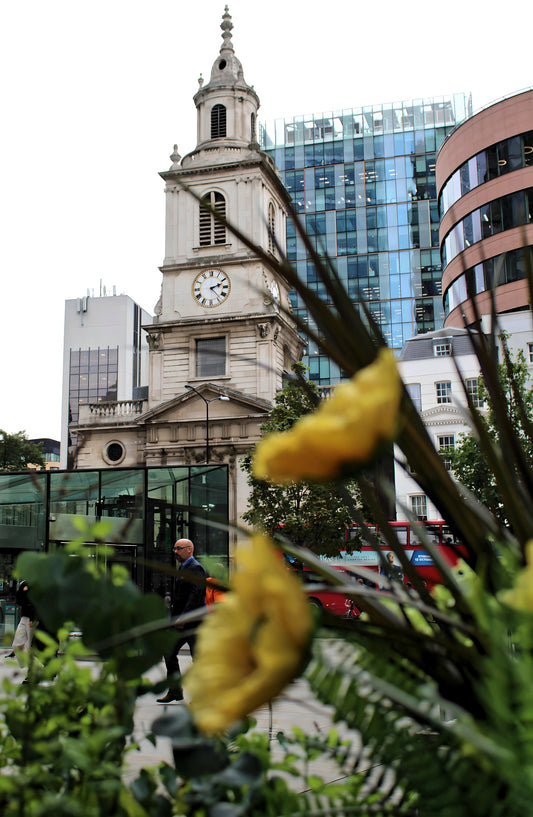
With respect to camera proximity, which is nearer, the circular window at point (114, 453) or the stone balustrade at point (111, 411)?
the circular window at point (114, 453)

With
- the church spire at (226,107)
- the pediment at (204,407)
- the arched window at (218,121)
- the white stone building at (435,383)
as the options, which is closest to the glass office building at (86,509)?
the white stone building at (435,383)

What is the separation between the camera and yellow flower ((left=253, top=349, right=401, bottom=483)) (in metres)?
0.71

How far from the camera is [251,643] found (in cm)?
77

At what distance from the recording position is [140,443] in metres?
42.9

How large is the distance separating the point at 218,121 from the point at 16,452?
26.4 metres

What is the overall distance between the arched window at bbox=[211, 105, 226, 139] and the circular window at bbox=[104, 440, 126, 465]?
1982 centimetres

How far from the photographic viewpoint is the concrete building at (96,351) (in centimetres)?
10350

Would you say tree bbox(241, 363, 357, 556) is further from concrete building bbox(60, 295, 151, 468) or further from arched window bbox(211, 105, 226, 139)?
concrete building bbox(60, 295, 151, 468)

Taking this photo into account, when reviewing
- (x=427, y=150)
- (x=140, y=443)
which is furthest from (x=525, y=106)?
(x=427, y=150)

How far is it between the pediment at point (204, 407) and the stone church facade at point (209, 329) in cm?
5

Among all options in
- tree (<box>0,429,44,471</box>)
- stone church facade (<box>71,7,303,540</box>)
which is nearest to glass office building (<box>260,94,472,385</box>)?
stone church facade (<box>71,7,303,540</box>)

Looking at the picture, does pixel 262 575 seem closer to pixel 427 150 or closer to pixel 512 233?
pixel 512 233

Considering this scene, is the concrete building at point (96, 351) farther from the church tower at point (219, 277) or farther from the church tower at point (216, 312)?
the church tower at point (219, 277)

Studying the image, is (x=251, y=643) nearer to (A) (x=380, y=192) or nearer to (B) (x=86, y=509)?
(B) (x=86, y=509)
